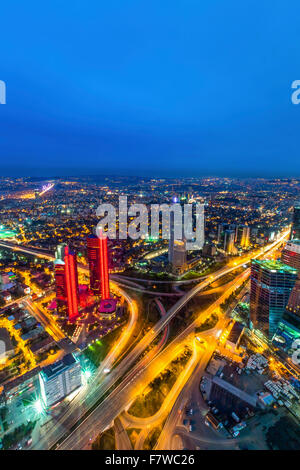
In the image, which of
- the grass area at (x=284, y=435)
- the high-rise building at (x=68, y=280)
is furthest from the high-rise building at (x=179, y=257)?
the grass area at (x=284, y=435)

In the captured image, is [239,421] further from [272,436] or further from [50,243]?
[50,243]

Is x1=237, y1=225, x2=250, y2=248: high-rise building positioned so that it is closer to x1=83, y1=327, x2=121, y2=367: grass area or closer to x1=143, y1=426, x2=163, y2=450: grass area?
x1=83, y1=327, x2=121, y2=367: grass area

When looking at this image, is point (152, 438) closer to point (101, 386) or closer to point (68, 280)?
point (101, 386)

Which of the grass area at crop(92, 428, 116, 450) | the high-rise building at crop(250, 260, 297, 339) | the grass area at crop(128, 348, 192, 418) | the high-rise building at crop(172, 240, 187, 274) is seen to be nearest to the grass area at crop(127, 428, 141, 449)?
the grass area at crop(128, 348, 192, 418)

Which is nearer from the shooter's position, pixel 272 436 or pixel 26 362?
pixel 272 436

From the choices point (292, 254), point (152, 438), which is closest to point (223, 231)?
point (292, 254)

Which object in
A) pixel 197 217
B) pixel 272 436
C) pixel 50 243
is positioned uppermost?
pixel 197 217

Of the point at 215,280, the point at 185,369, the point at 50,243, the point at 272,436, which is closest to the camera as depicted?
the point at 272,436
